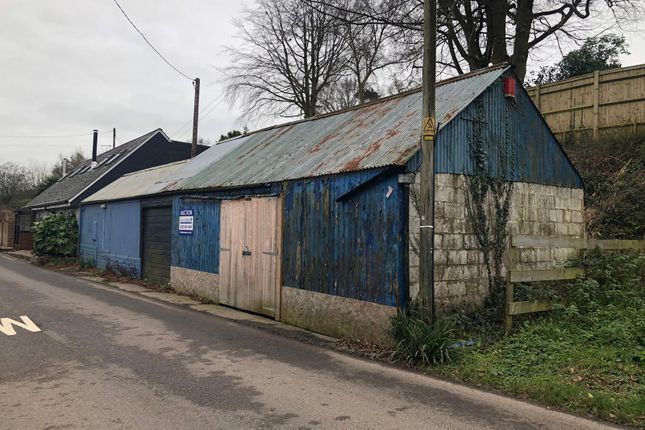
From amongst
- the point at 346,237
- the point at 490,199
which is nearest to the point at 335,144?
the point at 346,237

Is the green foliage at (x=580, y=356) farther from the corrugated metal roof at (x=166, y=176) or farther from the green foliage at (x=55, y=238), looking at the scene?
the green foliage at (x=55, y=238)

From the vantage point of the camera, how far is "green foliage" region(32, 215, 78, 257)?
23.7 metres

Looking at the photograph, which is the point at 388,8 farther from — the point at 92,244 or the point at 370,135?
the point at 92,244

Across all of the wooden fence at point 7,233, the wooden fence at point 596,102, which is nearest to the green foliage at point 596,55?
the wooden fence at point 596,102

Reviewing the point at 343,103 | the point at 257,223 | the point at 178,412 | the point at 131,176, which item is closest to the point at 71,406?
the point at 178,412

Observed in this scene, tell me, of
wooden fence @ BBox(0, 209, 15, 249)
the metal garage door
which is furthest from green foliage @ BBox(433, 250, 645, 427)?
wooden fence @ BBox(0, 209, 15, 249)

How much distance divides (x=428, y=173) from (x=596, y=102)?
11619mm

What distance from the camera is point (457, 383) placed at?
6.10 m

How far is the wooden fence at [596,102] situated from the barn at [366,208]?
5923 mm

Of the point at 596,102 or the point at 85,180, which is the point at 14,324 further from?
the point at 85,180

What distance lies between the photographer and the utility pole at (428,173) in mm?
7367

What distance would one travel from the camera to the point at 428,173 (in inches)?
295

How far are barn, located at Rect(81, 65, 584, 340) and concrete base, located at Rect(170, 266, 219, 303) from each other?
63 millimetres

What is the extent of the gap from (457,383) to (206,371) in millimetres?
3157
